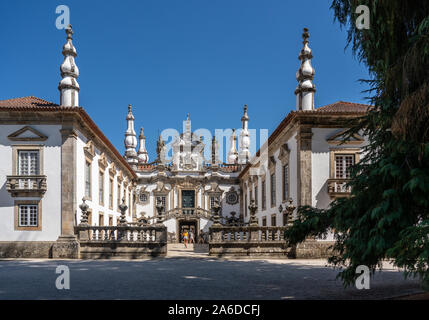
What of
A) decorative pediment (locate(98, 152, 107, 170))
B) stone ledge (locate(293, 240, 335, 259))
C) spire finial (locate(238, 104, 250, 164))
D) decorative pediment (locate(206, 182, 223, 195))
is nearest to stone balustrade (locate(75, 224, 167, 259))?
stone ledge (locate(293, 240, 335, 259))

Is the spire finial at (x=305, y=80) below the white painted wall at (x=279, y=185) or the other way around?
the other way around

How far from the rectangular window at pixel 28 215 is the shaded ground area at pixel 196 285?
4.77 meters

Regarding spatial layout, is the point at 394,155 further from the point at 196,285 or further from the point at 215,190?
the point at 215,190

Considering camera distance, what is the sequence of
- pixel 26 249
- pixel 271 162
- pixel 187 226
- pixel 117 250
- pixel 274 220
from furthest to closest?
pixel 187 226
pixel 271 162
pixel 274 220
pixel 117 250
pixel 26 249

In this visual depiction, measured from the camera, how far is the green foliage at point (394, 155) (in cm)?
527

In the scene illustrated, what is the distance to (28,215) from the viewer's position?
1595 centimetres

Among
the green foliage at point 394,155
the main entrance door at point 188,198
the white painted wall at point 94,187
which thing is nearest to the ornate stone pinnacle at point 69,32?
the white painted wall at point 94,187

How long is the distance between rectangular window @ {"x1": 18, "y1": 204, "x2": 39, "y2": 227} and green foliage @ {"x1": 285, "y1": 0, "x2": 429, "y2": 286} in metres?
12.4

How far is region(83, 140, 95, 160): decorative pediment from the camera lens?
59.3 ft

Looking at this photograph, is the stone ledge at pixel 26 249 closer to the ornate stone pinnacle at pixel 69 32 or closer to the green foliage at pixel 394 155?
the ornate stone pinnacle at pixel 69 32

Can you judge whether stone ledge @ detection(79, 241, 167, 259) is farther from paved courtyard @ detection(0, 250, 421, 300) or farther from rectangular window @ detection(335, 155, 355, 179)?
rectangular window @ detection(335, 155, 355, 179)

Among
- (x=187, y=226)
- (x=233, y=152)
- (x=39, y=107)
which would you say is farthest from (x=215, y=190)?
(x=39, y=107)

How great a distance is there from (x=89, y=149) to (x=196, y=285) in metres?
11.9
